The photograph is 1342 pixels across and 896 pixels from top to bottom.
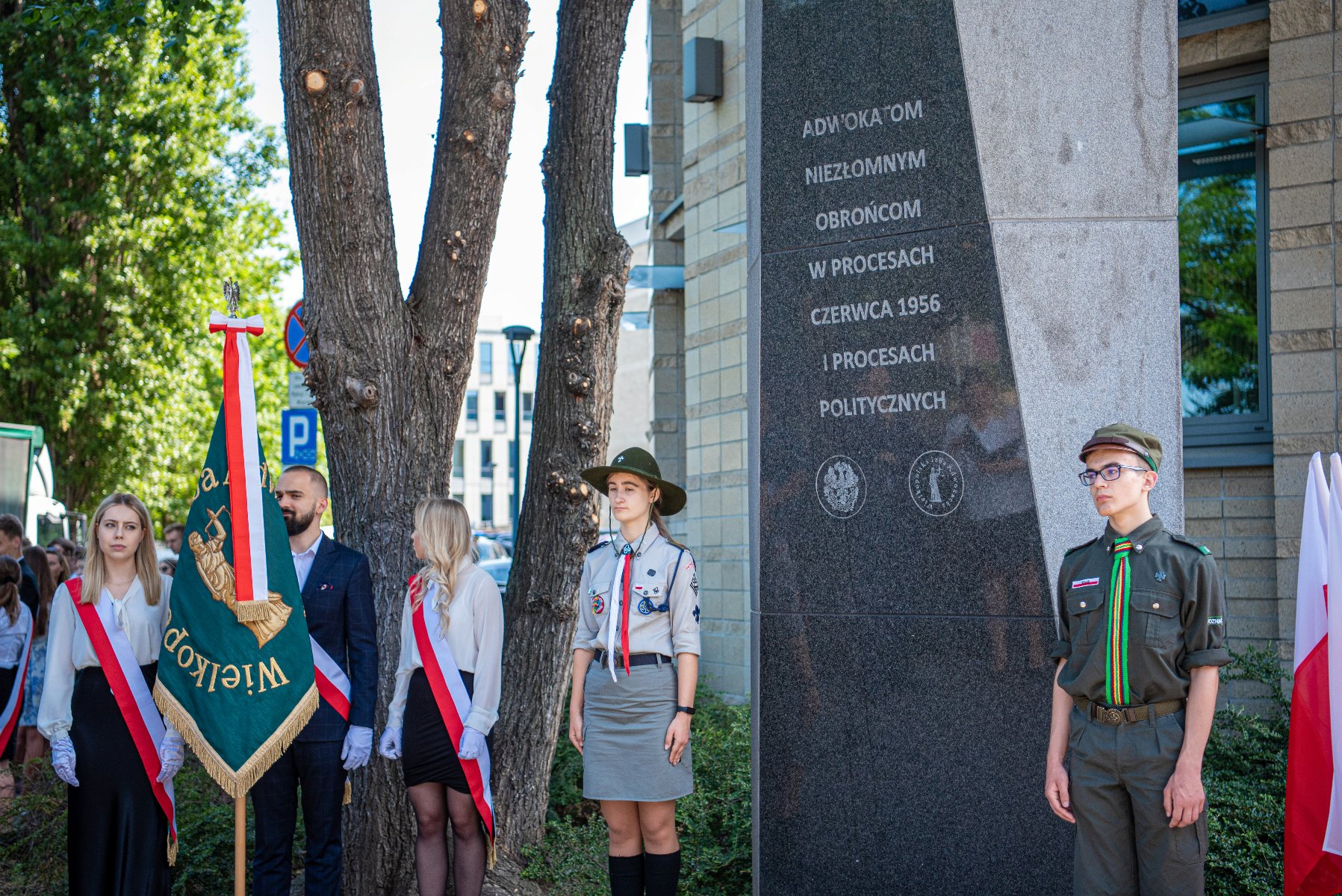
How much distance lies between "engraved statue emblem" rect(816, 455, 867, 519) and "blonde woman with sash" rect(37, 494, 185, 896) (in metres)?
3.04

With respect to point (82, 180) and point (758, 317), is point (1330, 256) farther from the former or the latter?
point (82, 180)

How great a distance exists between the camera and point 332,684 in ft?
18.3

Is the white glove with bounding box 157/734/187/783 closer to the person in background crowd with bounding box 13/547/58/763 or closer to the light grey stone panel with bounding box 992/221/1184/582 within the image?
the person in background crowd with bounding box 13/547/58/763

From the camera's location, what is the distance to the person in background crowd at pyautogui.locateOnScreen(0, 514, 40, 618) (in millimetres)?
9281

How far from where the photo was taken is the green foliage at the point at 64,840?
6805 mm

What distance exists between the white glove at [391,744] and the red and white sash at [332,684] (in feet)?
0.79

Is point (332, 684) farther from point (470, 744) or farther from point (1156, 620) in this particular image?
point (1156, 620)

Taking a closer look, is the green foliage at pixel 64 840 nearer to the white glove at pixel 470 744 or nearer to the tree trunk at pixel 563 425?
the tree trunk at pixel 563 425

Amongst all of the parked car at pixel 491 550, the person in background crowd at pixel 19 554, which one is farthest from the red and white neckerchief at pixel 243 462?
the parked car at pixel 491 550

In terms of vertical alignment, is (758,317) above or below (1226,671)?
above

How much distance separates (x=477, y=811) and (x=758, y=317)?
2482 millimetres

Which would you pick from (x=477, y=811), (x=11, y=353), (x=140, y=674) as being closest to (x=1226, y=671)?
(x=477, y=811)

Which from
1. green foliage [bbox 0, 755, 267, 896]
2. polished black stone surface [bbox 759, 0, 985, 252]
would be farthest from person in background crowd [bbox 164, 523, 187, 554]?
polished black stone surface [bbox 759, 0, 985, 252]

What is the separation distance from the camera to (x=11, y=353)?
838 inches
